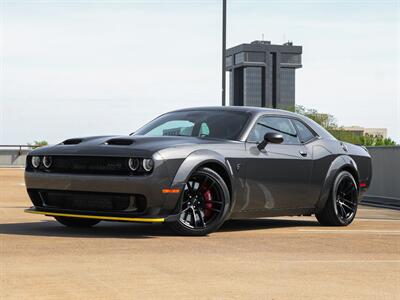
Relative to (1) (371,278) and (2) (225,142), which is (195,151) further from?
(1) (371,278)

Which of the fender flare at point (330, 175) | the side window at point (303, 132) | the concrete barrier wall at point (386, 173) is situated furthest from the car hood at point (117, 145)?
the concrete barrier wall at point (386, 173)

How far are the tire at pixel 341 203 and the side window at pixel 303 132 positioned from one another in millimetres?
650

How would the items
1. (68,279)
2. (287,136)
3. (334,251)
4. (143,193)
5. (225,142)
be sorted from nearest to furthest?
(68,279) → (334,251) → (143,193) → (225,142) → (287,136)

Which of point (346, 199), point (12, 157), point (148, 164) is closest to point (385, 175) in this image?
point (346, 199)

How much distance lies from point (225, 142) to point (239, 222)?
217 cm

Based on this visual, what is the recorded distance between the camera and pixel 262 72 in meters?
50.4

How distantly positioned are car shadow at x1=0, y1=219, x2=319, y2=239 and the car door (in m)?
0.53

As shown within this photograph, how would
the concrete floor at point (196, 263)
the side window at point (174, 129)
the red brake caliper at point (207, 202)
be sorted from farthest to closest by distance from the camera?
the side window at point (174, 129), the red brake caliper at point (207, 202), the concrete floor at point (196, 263)

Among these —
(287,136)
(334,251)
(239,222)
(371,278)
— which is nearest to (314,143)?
(287,136)

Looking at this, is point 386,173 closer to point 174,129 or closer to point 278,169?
point 278,169

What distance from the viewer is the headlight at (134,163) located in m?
9.49

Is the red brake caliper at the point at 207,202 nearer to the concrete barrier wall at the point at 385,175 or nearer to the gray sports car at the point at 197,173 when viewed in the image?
the gray sports car at the point at 197,173

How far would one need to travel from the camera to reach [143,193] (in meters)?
9.45

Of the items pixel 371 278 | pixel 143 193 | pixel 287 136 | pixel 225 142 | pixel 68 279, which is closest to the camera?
pixel 68 279
